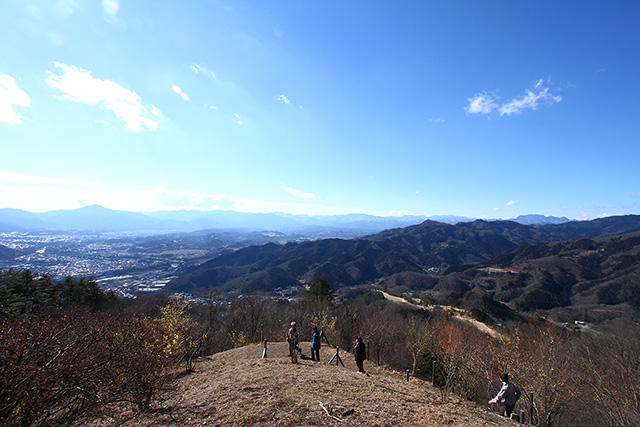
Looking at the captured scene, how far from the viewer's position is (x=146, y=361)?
851 centimetres

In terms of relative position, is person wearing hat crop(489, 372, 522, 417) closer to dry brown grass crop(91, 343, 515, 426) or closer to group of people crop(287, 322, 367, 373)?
dry brown grass crop(91, 343, 515, 426)

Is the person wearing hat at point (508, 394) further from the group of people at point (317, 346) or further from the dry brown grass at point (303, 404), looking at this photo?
the group of people at point (317, 346)

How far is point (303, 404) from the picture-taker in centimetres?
850

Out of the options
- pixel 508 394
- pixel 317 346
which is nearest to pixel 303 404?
pixel 317 346

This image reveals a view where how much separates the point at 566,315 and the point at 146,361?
14119cm

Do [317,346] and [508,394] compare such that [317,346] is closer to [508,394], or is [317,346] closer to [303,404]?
[303,404]

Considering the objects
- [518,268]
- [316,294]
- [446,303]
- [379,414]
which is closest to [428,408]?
[379,414]

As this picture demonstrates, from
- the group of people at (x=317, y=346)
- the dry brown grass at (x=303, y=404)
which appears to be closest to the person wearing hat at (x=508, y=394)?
the dry brown grass at (x=303, y=404)

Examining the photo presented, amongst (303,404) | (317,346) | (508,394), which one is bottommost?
(317,346)

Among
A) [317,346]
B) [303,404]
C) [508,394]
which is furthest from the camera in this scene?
[317,346]

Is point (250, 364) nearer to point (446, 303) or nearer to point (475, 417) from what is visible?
Answer: point (475, 417)

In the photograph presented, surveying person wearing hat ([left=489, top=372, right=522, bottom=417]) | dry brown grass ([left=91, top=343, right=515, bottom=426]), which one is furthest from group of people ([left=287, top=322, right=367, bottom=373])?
person wearing hat ([left=489, top=372, right=522, bottom=417])

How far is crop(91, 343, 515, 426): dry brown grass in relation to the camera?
7.88 meters

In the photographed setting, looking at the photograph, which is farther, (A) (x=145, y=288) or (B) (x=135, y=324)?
(A) (x=145, y=288)
